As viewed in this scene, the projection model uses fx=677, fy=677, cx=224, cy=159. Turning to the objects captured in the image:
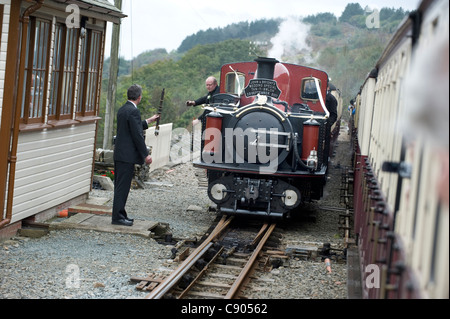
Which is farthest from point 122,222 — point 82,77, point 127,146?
point 82,77

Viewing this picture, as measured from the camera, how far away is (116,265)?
7.94 m

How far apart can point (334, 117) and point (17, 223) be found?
7.32m

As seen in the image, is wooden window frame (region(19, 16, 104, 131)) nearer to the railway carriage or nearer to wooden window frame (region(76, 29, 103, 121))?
wooden window frame (region(76, 29, 103, 121))

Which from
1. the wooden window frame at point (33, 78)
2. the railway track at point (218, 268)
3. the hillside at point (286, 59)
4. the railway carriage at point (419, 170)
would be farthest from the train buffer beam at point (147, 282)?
the hillside at point (286, 59)

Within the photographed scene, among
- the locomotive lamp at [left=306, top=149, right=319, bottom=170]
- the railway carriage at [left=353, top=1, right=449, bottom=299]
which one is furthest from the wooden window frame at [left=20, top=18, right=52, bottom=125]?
the railway carriage at [left=353, top=1, right=449, bottom=299]

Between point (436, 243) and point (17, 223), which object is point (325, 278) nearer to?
point (17, 223)

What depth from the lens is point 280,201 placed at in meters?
10.9

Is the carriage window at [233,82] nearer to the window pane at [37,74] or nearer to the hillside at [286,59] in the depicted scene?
the window pane at [37,74]

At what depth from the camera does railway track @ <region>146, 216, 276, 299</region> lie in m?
7.01

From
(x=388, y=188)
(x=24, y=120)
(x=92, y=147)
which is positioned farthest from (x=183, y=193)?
(x=388, y=188)

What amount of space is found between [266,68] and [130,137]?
9.53 ft

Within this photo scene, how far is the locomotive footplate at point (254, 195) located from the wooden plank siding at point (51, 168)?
2253 millimetres

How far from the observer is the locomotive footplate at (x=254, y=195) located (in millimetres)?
10805

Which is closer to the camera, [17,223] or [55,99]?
[17,223]
